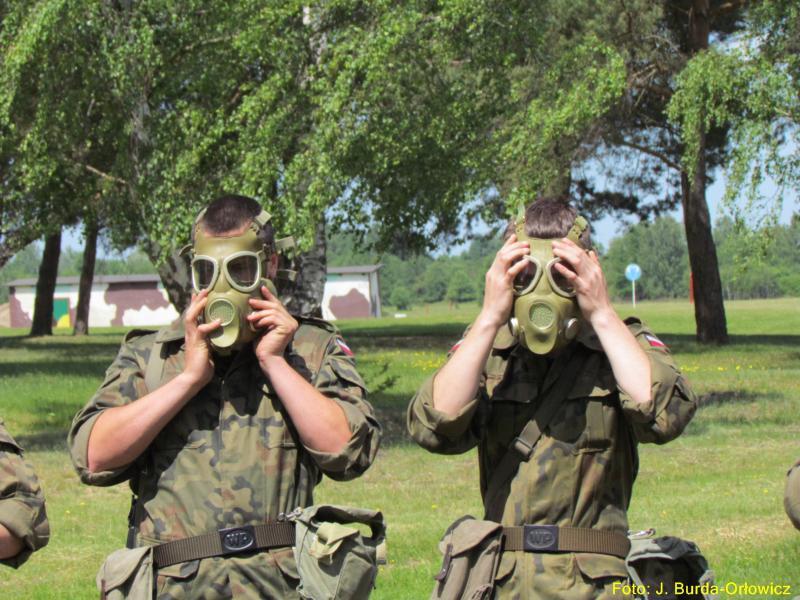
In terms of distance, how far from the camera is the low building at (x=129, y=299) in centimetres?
8412

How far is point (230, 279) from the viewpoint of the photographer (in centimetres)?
351

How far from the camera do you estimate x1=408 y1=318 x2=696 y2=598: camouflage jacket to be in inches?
140

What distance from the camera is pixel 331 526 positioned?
3471mm

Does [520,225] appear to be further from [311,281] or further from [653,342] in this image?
[311,281]

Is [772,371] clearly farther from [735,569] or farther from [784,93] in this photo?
[735,569]

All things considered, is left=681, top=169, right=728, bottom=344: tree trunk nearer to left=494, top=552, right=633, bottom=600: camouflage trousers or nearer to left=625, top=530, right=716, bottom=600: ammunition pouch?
left=625, top=530, right=716, bottom=600: ammunition pouch

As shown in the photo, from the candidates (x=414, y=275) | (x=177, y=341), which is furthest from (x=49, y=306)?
(x=414, y=275)

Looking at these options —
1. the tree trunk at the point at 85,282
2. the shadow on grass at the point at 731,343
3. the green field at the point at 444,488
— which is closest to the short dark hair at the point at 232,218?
the green field at the point at 444,488

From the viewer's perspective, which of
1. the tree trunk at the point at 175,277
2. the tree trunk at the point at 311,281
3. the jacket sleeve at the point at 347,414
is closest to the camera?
the jacket sleeve at the point at 347,414

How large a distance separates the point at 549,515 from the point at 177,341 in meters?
1.28

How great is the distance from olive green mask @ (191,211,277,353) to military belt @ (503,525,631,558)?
992mm

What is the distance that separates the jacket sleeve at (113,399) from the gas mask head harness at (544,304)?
1191 millimetres

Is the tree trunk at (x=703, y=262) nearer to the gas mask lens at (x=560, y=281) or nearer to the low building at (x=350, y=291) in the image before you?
the gas mask lens at (x=560, y=281)

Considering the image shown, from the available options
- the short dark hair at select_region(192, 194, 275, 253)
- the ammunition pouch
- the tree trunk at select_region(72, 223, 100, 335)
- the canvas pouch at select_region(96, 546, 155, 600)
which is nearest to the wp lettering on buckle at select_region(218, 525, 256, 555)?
the canvas pouch at select_region(96, 546, 155, 600)
